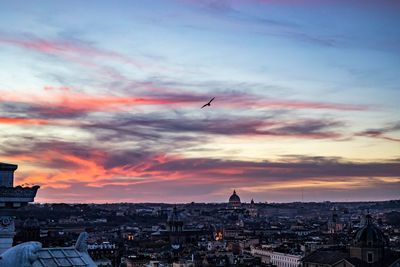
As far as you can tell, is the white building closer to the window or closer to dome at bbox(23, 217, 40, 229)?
the window

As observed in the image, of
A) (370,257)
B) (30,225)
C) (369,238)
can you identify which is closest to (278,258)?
(30,225)

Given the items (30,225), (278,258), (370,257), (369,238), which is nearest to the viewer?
(370,257)

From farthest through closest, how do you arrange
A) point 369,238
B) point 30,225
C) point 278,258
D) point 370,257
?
1. point 278,258
2. point 30,225
3. point 369,238
4. point 370,257

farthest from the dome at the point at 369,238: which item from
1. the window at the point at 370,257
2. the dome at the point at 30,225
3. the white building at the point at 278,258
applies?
the dome at the point at 30,225

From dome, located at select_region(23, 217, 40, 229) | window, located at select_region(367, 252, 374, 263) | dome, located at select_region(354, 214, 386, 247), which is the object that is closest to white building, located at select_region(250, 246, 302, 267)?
dome, located at select_region(354, 214, 386, 247)

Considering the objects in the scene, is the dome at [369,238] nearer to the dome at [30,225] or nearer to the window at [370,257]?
the window at [370,257]

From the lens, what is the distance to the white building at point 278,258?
107 m

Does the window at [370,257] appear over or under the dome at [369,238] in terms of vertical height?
under

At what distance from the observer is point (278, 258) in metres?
113

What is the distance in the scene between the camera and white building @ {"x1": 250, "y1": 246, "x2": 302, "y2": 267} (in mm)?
106562

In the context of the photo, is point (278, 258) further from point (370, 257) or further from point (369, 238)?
point (370, 257)

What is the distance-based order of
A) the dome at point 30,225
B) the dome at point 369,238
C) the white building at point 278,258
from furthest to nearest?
the white building at point 278,258
the dome at point 30,225
the dome at point 369,238

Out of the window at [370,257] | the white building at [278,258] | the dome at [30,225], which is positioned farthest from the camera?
the white building at [278,258]

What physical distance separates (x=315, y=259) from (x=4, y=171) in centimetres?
6721
